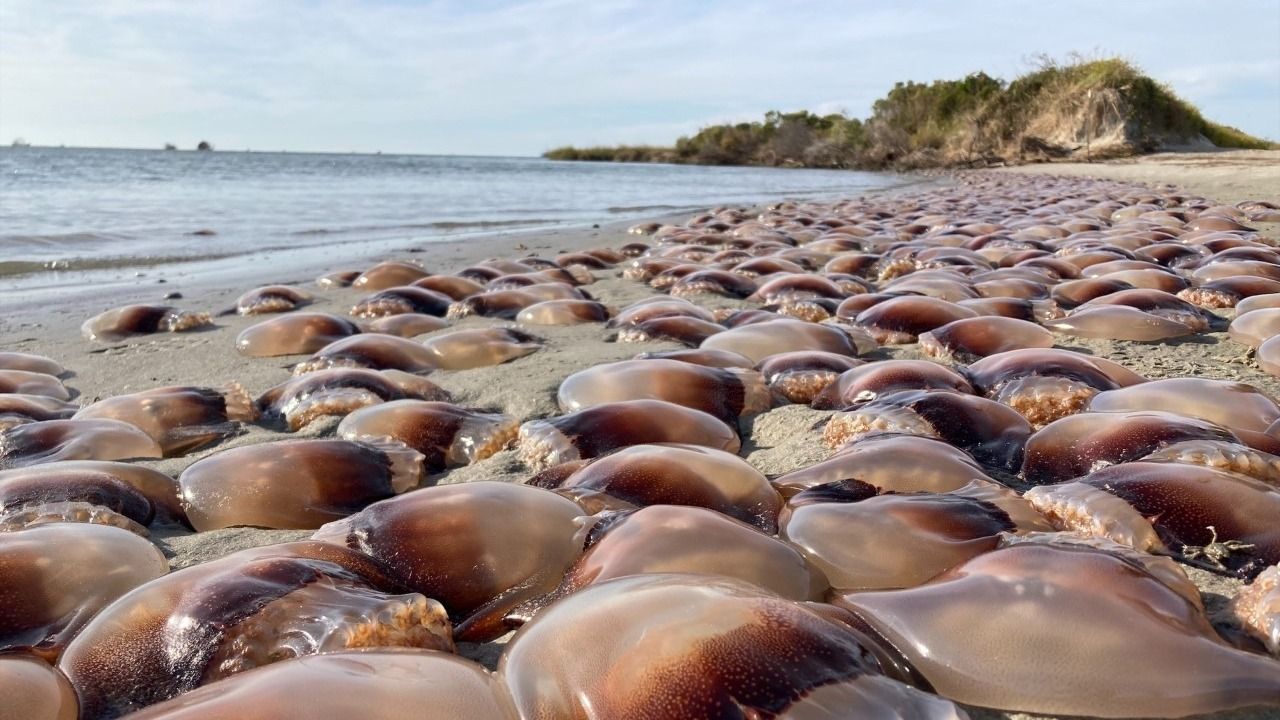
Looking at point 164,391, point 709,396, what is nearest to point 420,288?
point 164,391

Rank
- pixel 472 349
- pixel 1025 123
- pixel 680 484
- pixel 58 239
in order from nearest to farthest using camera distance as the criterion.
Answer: pixel 680 484, pixel 472 349, pixel 58 239, pixel 1025 123

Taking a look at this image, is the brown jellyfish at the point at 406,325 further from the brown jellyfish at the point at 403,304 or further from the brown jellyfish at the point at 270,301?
the brown jellyfish at the point at 270,301

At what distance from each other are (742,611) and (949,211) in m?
8.56

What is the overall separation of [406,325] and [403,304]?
440mm

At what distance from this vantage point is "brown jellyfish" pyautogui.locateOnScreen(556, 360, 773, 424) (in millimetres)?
1994

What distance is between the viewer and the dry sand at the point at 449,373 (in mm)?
1686

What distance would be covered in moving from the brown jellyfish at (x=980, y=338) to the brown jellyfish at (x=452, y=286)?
2.18 meters

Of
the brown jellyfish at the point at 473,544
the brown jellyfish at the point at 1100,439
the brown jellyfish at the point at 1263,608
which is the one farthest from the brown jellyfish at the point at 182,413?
the brown jellyfish at the point at 1263,608

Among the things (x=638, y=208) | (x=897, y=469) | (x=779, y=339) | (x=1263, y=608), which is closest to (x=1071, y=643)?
(x=1263, y=608)

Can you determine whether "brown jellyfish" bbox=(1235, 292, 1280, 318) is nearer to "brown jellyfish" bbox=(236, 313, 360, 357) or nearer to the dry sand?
the dry sand

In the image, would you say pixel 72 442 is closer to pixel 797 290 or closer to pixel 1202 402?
pixel 1202 402

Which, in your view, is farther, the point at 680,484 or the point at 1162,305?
the point at 1162,305

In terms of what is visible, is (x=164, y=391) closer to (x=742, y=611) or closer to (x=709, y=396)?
(x=709, y=396)

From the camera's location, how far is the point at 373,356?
99.0 inches
